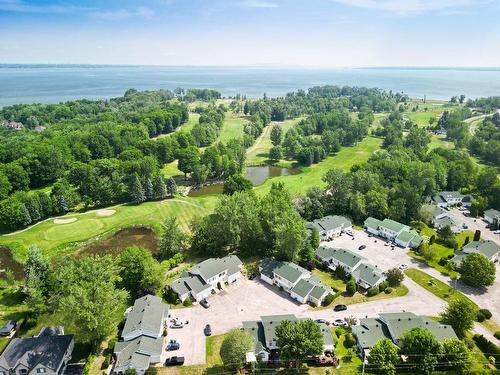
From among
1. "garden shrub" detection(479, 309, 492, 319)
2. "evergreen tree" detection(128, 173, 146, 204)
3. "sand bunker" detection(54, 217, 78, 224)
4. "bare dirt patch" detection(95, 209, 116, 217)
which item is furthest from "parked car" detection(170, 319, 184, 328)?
"evergreen tree" detection(128, 173, 146, 204)

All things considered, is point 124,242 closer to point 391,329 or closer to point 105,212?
point 105,212

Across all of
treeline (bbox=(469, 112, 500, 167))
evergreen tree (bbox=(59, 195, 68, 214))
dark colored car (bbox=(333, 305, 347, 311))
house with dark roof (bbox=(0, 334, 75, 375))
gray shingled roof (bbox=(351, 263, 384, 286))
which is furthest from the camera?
treeline (bbox=(469, 112, 500, 167))

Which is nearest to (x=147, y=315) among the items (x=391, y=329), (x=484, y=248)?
(x=391, y=329)

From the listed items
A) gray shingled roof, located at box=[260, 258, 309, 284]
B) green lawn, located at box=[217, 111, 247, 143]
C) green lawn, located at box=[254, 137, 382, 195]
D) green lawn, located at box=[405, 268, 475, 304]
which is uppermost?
gray shingled roof, located at box=[260, 258, 309, 284]

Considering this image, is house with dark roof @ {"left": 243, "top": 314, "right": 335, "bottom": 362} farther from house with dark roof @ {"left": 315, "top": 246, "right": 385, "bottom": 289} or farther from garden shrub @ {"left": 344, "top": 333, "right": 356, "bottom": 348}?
house with dark roof @ {"left": 315, "top": 246, "right": 385, "bottom": 289}

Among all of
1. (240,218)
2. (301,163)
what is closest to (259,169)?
(301,163)

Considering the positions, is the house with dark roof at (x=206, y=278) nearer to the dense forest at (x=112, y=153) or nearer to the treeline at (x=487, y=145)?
the dense forest at (x=112, y=153)

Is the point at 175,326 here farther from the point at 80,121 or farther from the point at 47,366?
the point at 80,121
